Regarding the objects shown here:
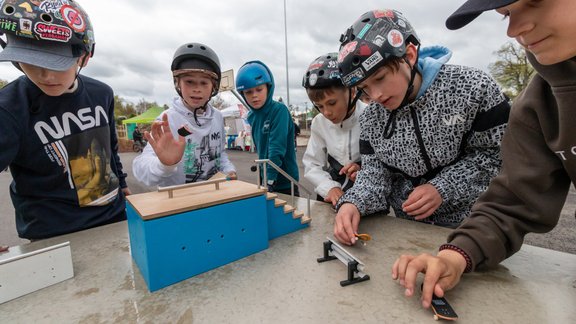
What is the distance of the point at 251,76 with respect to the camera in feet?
6.95

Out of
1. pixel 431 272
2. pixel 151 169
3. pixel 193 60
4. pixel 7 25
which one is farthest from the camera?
pixel 193 60

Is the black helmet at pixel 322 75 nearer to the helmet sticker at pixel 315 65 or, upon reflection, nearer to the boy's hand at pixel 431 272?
the helmet sticker at pixel 315 65

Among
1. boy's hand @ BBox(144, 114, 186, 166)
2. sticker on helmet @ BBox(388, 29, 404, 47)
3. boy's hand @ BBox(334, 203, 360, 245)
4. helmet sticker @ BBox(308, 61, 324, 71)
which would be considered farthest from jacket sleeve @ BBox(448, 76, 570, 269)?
boy's hand @ BBox(144, 114, 186, 166)

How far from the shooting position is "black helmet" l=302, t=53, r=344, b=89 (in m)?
1.42

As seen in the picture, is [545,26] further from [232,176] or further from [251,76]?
[251,76]

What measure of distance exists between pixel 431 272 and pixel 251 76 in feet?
6.09

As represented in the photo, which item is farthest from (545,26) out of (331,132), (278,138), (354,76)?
(278,138)

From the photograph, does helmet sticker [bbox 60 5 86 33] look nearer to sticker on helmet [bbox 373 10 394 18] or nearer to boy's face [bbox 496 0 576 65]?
sticker on helmet [bbox 373 10 394 18]

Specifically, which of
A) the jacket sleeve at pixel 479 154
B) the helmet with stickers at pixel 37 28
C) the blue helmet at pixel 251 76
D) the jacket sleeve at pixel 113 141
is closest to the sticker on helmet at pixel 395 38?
the jacket sleeve at pixel 479 154

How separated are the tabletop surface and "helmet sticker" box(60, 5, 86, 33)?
0.86 metres

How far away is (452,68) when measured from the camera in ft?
3.49

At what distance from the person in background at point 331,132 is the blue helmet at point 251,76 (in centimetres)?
67

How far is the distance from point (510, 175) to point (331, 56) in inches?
43.4

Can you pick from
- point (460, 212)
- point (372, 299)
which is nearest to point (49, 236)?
point (372, 299)
